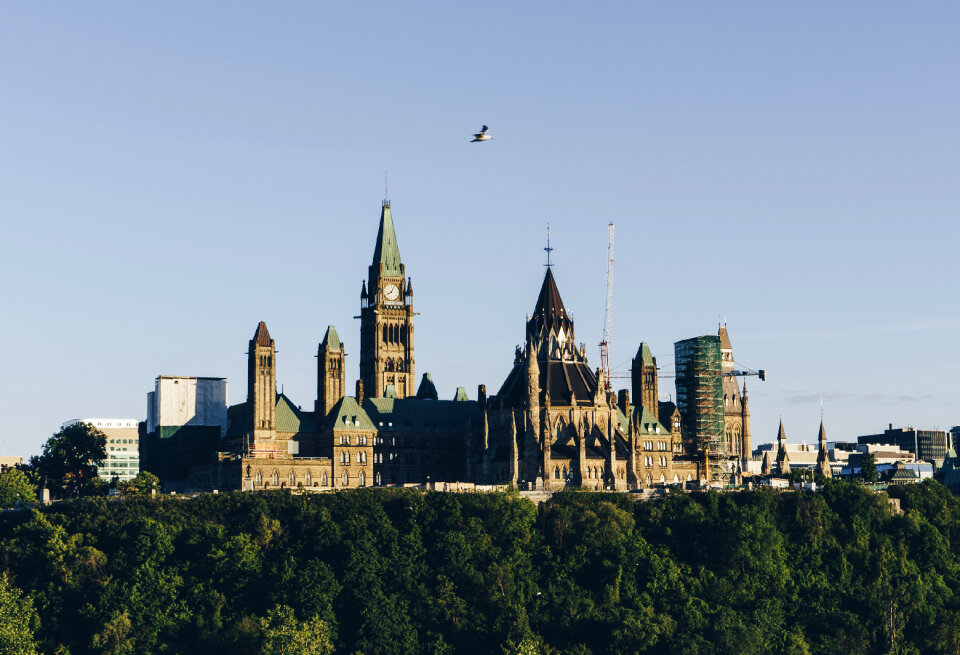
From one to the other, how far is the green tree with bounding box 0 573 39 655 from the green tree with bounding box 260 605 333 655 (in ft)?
78.3

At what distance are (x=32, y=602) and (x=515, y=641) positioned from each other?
171 feet

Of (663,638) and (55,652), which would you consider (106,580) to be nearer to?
(55,652)

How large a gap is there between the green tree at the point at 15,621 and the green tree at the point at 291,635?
78.3ft

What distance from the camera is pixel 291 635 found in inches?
7283

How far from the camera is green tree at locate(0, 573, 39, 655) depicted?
183 meters

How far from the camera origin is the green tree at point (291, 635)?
184m

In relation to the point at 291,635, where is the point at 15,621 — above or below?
above

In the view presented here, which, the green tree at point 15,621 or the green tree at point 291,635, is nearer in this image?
the green tree at point 15,621

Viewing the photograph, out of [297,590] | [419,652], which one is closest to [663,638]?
[419,652]

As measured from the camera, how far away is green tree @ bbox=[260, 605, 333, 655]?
603ft

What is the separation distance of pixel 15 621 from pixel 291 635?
2892 cm

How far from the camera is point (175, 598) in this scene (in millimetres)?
196250

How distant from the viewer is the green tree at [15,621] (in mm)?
183000

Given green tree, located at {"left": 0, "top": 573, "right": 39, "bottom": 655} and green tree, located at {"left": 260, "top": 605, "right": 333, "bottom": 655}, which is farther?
green tree, located at {"left": 260, "top": 605, "right": 333, "bottom": 655}
